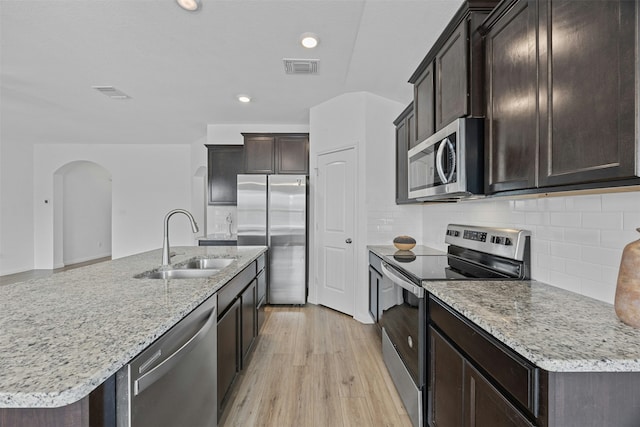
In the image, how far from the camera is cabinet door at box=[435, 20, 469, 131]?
158 cm

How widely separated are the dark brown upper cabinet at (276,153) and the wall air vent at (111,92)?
1599mm

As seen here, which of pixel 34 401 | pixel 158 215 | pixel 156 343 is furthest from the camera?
pixel 158 215

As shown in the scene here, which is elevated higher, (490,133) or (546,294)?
(490,133)

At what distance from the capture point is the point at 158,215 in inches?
248

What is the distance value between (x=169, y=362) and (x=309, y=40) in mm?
2570

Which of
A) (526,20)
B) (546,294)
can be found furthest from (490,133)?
(546,294)

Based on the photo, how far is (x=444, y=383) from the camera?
1.38 m

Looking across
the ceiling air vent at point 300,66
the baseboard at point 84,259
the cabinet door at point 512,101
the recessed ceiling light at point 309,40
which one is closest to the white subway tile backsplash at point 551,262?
the cabinet door at point 512,101

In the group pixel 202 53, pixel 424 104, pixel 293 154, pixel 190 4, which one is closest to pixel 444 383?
pixel 424 104

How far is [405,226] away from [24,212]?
750 centimetres

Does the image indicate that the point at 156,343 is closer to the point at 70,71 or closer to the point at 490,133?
the point at 490,133

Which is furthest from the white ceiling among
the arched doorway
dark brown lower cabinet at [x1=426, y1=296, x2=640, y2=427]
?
the arched doorway

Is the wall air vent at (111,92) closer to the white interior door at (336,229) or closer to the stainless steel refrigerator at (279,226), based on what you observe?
the stainless steel refrigerator at (279,226)

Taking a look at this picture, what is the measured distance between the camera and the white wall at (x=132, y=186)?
6.25m
